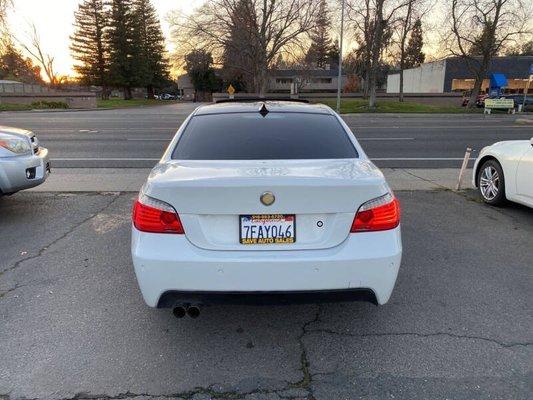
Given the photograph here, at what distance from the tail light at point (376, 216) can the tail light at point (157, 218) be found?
42.3 inches

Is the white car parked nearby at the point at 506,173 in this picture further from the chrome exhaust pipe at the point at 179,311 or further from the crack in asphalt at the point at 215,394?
the chrome exhaust pipe at the point at 179,311

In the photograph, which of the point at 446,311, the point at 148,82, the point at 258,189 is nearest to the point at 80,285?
the point at 258,189

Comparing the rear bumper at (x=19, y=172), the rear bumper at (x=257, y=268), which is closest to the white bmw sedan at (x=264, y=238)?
the rear bumper at (x=257, y=268)

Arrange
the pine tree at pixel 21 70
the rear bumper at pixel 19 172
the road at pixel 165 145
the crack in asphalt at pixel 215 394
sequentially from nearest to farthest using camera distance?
the crack in asphalt at pixel 215 394 < the rear bumper at pixel 19 172 < the road at pixel 165 145 < the pine tree at pixel 21 70

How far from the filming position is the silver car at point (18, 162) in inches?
210

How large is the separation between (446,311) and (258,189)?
75.2 inches

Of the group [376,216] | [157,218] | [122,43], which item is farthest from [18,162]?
[122,43]

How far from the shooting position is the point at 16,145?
551cm

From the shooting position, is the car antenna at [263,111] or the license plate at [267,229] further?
the car antenna at [263,111]

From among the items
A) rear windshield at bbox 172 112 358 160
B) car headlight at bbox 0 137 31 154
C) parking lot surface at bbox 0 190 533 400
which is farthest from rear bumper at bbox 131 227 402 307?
car headlight at bbox 0 137 31 154

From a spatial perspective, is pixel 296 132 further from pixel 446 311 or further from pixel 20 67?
pixel 20 67

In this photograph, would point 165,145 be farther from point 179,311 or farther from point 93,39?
point 93,39

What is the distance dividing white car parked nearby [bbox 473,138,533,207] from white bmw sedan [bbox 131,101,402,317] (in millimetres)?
3693

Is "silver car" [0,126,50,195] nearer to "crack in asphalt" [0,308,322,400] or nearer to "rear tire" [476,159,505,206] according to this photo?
"crack in asphalt" [0,308,322,400]
